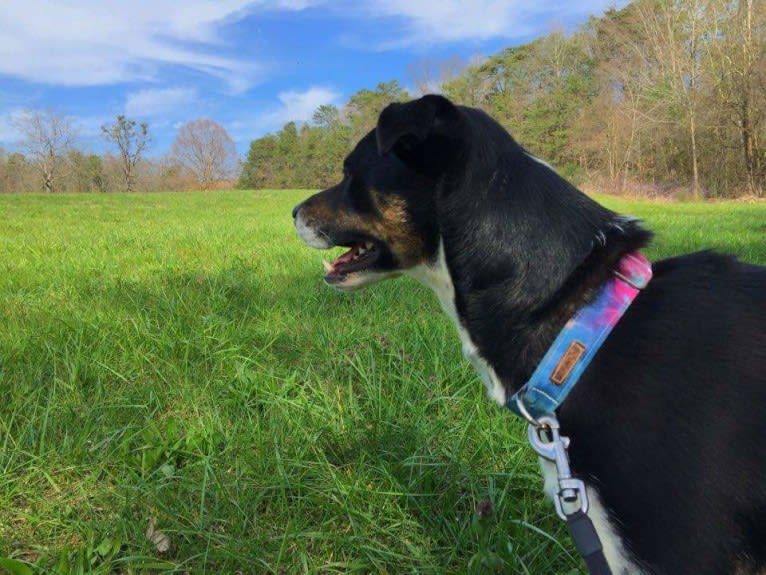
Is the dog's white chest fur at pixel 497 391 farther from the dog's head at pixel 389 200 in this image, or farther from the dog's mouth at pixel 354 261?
the dog's mouth at pixel 354 261

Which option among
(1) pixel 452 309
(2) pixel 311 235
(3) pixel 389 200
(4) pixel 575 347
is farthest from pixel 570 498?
(2) pixel 311 235

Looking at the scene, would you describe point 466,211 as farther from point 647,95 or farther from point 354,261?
point 647,95

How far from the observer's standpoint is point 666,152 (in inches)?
1304

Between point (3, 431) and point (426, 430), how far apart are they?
1974mm

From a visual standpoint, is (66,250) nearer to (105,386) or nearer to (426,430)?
(105,386)

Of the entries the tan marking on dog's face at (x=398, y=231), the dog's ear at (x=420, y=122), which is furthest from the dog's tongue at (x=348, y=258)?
the dog's ear at (x=420, y=122)

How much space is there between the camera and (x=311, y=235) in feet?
7.73

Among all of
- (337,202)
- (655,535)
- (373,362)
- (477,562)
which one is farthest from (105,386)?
(655,535)

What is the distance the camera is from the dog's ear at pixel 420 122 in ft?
Result: 5.73

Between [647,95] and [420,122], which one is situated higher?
[647,95]

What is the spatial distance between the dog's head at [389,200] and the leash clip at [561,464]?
71 cm

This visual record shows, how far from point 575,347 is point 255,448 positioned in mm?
1649

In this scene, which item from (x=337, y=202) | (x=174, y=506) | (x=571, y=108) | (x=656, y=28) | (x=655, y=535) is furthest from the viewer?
(x=571, y=108)

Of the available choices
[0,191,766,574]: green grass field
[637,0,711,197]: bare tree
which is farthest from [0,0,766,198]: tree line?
[0,191,766,574]: green grass field
